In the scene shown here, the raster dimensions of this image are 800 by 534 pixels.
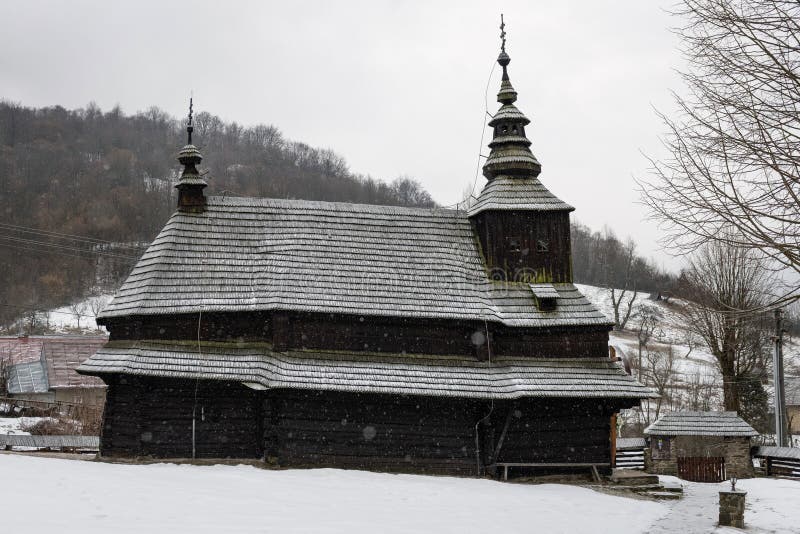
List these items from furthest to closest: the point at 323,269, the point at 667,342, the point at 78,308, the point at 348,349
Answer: the point at 78,308 → the point at 667,342 → the point at 323,269 → the point at 348,349

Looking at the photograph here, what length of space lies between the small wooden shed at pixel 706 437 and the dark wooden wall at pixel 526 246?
5964 millimetres

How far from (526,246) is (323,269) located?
545cm

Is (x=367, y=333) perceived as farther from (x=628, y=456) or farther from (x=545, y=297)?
(x=628, y=456)

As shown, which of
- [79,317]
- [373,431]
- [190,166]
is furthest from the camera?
[79,317]

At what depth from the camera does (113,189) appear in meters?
75.5

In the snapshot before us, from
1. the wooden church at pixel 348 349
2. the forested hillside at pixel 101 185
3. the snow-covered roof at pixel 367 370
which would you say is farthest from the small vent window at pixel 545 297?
the forested hillside at pixel 101 185

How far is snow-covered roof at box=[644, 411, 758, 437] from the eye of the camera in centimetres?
2120

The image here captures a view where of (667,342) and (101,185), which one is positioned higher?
(101,185)

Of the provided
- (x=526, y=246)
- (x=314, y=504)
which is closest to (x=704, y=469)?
(x=526, y=246)

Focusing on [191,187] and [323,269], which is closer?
[323,269]

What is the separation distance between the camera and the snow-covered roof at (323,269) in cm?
1702

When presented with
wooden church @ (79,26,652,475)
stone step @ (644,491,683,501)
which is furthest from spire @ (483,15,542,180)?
stone step @ (644,491,683,501)

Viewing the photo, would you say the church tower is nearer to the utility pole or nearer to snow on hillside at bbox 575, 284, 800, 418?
the utility pole

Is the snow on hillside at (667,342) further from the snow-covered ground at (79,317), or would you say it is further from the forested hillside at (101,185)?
the snow-covered ground at (79,317)
